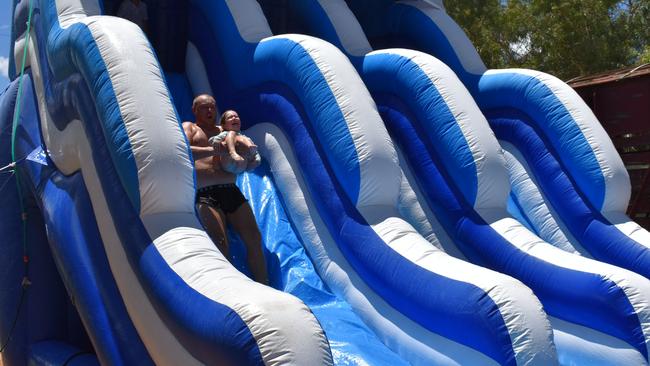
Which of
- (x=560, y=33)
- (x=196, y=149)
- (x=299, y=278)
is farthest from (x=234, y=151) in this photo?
(x=560, y=33)

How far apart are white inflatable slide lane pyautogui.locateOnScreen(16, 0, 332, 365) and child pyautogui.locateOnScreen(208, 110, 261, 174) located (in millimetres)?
494

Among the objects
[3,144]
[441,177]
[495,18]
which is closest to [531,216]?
[441,177]

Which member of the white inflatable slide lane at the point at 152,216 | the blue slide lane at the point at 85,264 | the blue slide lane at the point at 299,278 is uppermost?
the white inflatable slide lane at the point at 152,216

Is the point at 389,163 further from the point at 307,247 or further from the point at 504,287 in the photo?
the point at 504,287

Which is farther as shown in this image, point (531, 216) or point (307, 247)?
point (531, 216)

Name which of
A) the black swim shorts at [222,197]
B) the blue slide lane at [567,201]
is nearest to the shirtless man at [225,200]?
the black swim shorts at [222,197]

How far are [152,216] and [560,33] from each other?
1093cm

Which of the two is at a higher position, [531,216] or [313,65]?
[313,65]

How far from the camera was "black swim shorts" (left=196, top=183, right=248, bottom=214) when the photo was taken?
334 centimetres

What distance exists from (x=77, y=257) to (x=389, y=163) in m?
1.42

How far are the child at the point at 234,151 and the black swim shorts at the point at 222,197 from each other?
0.37ft

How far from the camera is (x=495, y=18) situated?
13.1m

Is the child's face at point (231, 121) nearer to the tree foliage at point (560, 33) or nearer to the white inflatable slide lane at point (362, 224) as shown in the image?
the white inflatable slide lane at point (362, 224)

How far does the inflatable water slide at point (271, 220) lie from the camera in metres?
2.45
